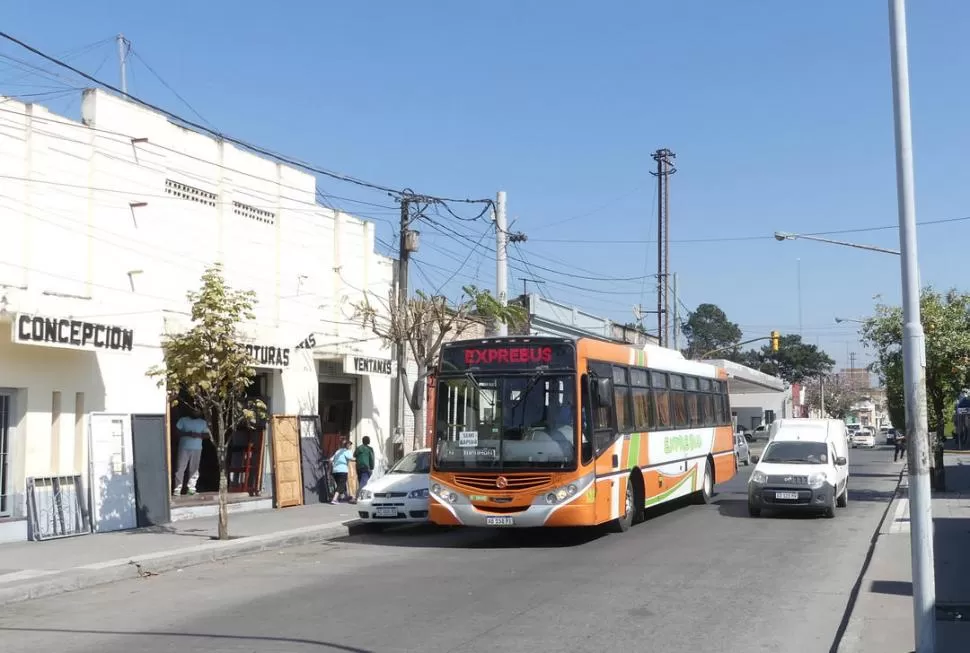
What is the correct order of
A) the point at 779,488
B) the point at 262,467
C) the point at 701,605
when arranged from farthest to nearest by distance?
the point at 262,467 < the point at 779,488 < the point at 701,605

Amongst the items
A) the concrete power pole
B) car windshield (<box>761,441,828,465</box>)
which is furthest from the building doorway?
the concrete power pole

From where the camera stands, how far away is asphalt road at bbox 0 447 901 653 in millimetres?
9148

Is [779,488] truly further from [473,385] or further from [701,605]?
[701,605]

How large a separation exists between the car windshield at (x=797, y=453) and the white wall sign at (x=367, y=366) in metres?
9.85

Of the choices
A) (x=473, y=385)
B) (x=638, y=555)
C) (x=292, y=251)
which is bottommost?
(x=638, y=555)

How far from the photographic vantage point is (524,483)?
52.6ft

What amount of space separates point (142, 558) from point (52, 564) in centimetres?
120

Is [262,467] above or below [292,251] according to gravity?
below

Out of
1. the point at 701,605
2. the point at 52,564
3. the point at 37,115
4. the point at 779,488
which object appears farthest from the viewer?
the point at 779,488

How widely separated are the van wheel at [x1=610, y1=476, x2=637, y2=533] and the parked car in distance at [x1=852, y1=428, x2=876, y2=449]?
6446 cm

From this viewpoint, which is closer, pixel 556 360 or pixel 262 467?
pixel 556 360

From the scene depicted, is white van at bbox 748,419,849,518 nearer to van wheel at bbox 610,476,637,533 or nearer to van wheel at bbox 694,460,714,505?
van wheel at bbox 694,460,714,505

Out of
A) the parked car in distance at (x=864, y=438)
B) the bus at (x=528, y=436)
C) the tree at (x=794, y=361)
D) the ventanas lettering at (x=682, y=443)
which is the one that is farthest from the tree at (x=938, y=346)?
the tree at (x=794, y=361)

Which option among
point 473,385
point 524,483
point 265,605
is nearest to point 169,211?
point 473,385
